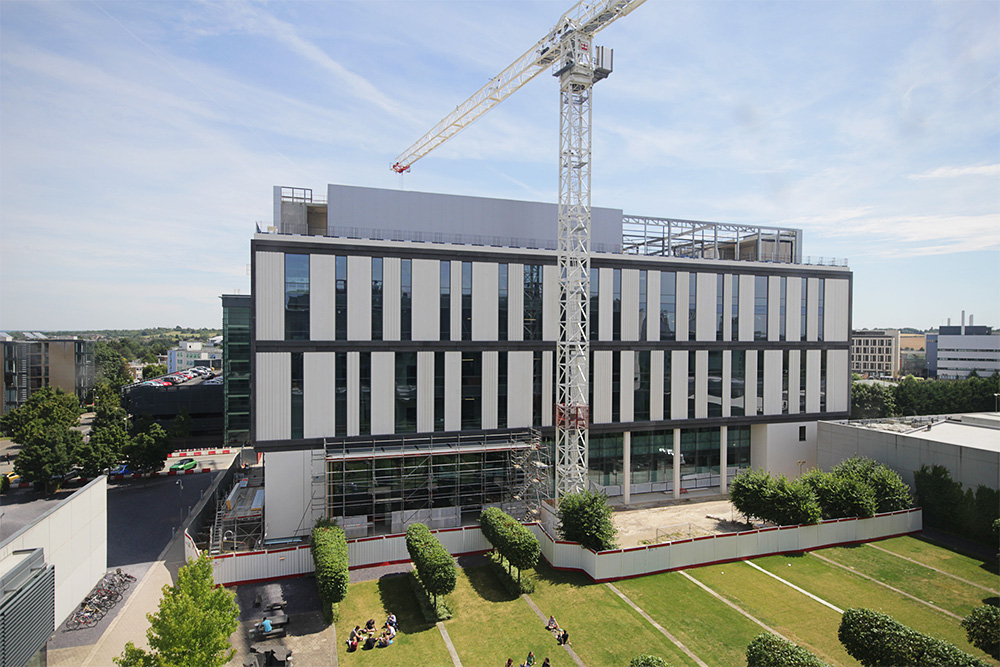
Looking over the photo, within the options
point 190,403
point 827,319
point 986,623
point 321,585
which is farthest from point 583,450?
point 190,403

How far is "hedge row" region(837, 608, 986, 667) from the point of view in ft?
52.4

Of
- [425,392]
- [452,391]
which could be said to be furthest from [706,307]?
[425,392]

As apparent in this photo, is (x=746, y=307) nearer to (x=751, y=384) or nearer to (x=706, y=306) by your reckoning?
(x=706, y=306)

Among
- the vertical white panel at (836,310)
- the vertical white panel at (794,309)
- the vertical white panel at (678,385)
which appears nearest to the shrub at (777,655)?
the vertical white panel at (678,385)

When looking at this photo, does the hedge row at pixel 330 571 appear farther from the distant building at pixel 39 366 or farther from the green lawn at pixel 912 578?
the distant building at pixel 39 366

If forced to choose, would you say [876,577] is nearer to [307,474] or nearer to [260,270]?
[307,474]

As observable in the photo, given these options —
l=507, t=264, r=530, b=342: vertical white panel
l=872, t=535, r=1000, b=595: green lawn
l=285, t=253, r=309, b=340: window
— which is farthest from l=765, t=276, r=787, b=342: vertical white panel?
l=285, t=253, r=309, b=340: window

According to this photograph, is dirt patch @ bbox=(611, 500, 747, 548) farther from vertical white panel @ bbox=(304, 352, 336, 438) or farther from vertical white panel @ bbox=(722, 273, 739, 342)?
vertical white panel @ bbox=(304, 352, 336, 438)

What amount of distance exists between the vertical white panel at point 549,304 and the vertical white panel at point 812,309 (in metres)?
22.2

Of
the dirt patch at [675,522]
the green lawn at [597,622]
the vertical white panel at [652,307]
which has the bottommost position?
the dirt patch at [675,522]

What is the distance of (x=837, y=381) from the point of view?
45.9 meters

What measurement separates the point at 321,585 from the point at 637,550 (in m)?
15.1

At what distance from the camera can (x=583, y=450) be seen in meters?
36.1

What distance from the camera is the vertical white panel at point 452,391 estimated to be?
35.5 metres
